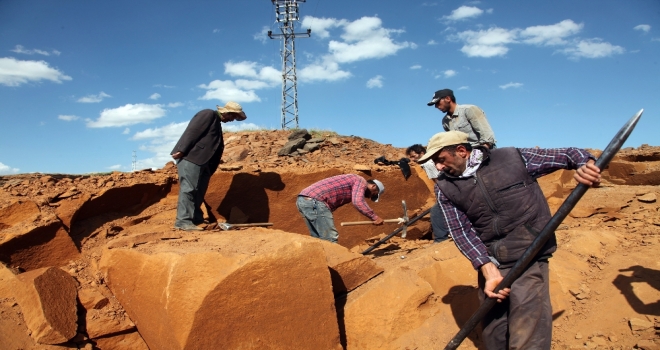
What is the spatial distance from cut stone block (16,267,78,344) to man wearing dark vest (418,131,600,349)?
280 centimetres

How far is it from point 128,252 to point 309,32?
486 inches

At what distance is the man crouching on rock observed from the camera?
4648mm

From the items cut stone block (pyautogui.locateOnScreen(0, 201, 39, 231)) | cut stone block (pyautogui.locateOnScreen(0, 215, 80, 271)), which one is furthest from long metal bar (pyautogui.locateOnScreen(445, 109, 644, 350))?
cut stone block (pyautogui.locateOnScreen(0, 201, 39, 231))

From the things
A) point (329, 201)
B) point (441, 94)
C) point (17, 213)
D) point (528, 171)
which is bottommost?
point (329, 201)

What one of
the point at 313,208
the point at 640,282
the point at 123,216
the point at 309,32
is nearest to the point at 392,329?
the point at 313,208

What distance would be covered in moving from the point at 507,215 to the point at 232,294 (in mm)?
1799

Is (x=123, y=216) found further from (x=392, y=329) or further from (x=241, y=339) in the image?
(x=392, y=329)

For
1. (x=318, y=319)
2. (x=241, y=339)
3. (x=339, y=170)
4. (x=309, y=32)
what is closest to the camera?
(x=241, y=339)

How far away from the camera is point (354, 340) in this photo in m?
3.72

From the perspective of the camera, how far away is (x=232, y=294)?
9.78ft

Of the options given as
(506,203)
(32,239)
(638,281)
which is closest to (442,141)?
(506,203)

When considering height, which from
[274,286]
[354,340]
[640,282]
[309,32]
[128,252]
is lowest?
[354,340]

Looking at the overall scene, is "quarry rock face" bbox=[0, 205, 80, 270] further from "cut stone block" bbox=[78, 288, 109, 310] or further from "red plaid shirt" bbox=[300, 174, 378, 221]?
"red plaid shirt" bbox=[300, 174, 378, 221]

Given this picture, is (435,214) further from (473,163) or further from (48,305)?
(48,305)
